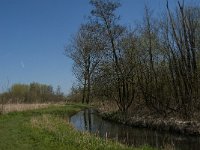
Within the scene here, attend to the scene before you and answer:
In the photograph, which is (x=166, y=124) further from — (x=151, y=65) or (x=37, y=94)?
(x=37, y=94)

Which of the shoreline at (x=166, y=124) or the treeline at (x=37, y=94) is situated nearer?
the shoreline at (x=166, y=124)

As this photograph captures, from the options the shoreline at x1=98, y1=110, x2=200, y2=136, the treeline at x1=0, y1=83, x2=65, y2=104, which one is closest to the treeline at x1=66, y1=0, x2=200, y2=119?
the shoreline at x1=98, y1=110, x2=200, y2=136

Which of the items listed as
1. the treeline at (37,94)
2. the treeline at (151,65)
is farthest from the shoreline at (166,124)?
the treeline at (37,94)

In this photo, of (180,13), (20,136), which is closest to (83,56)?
(180,13)

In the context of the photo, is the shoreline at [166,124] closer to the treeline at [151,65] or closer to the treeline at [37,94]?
the treeline at [151,65]

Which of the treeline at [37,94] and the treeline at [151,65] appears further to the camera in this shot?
the treeline at [37,94]

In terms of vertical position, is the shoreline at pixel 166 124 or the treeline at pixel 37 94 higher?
the treeline at pixel 37 94

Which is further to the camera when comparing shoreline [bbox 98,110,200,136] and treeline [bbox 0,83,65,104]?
treeline [bbox 0,83,65,104]

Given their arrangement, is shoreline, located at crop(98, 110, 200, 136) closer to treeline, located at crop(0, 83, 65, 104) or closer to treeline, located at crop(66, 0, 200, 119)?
treeline, located at crop(66, 0, 200, 119)

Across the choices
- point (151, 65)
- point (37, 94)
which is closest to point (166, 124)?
point (151, 65)

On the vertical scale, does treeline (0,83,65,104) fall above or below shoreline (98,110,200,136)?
above

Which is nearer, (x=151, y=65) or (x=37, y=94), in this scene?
(x=151, y=65)

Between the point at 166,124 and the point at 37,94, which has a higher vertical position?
the point at 37,94

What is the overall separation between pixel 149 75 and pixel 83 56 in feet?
112
